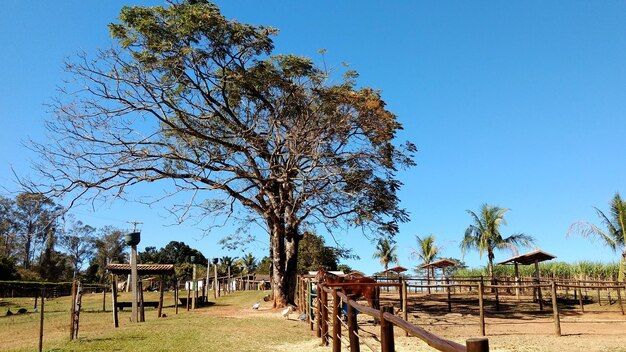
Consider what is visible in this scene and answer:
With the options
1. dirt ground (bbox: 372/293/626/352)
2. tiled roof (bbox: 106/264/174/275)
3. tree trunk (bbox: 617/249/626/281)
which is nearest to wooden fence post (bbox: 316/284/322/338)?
dirt ground (bbox: 372/293/626/352)

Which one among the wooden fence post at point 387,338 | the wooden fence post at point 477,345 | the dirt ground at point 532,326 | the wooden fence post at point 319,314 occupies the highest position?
the wooden fence post at point 477,345

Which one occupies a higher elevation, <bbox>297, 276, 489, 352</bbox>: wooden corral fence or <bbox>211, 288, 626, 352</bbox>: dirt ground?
<bbox>297, 276, 489, 352</bbox>: wooden corral fence

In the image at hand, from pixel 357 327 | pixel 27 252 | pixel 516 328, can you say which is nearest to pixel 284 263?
pixel 516 328

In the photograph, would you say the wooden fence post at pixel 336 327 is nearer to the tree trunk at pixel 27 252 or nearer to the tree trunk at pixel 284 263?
the tree trunk at pixel 284 263

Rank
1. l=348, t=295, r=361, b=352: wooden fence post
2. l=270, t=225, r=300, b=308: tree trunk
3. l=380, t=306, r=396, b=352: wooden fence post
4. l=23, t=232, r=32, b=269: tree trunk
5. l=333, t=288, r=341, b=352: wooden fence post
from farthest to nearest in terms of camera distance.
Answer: l=23, t=232, r=32, b=269: tree trunk, l=270, t=225, r=300, b=308: tree trunk, l=333, t=288, r=341, b=352: wooden fence post, l=348, t=295, r=361, b=352: wooden fence post, l=380, t=306, r=396, b=352: wooden fence post

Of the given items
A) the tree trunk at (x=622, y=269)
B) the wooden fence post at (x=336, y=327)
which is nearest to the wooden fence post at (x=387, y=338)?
the wooden fence post at (x=336, y=327)

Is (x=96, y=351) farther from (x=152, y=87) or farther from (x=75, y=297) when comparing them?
(x=152, y=87)

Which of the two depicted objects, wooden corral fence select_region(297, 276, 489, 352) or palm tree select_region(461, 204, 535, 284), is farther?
palm tree select_region(461, 204, 535, 284)

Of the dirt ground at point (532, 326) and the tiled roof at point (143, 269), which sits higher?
the tiled roof at point (143, 269)

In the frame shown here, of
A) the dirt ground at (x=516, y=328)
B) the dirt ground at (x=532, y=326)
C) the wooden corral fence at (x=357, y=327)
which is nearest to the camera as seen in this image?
the wooden corral fence at (x=357, y=327)

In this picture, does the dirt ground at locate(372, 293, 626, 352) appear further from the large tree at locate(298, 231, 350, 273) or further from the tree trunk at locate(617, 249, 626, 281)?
the large tree at locate(298, 231, 350, 273)

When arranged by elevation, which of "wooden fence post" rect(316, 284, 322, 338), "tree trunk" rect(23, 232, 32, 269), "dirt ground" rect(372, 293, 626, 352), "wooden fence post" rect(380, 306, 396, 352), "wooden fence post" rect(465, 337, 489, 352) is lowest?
"dirt ground" rect(372, 293, 626, 352)

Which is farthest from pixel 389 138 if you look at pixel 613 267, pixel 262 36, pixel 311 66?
pixel 613 267

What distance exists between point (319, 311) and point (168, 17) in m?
11.2
